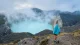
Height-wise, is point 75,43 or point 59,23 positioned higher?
point 59,23

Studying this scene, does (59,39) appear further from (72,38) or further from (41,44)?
(41,44)

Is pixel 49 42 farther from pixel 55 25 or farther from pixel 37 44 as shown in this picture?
pixel 55 25

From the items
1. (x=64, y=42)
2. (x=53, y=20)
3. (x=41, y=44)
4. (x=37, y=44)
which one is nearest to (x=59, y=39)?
(x=64, y=42)

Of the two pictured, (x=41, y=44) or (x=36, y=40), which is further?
(x=36, y=40)

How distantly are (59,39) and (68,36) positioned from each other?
1.98 meters

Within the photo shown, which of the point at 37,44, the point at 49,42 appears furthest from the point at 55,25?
the point at 37,44

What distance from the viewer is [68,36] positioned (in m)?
35.9

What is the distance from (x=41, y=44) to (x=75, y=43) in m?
8.62

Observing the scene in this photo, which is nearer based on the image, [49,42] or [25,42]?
[49,42]

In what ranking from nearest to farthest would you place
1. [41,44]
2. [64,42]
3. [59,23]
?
[59,23], [64,42], [41,44]

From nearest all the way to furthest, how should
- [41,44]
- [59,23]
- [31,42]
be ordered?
[59,23] → [41,44] → [31,42]

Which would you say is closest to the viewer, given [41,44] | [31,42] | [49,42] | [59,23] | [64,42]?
[59,23]

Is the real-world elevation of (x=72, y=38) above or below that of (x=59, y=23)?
below

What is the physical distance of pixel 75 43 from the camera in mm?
34094
